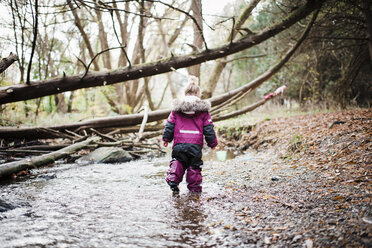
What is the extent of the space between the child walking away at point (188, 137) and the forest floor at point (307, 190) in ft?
1.88

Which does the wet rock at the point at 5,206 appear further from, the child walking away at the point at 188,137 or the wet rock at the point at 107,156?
the wet rock at the point at 107,156

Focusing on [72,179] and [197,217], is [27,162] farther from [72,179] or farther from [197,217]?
[197,217]

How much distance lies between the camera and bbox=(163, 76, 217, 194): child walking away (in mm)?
3766

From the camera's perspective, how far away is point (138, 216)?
8.84 ft

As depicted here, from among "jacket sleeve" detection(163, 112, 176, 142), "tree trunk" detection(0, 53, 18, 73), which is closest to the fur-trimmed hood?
"jacket sleeve" detection(163, 112, 176, 142)

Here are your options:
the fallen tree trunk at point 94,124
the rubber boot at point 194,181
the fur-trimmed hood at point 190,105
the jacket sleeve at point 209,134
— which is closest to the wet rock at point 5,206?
the rubber boot at point 194,181

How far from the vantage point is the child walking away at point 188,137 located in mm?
3766

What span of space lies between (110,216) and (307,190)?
2294 mm

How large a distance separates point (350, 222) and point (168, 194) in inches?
87.4

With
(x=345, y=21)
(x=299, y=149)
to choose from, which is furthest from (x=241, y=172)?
(x=345, y=21)

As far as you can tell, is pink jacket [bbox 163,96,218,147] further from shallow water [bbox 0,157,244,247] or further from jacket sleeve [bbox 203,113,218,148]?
shallow water [bbox 0,157,244,247]

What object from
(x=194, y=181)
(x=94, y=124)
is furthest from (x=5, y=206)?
(x=94, y=124)

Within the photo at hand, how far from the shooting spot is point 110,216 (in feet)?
8.86

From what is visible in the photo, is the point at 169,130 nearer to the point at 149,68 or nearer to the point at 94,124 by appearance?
the point at 149,68
